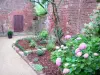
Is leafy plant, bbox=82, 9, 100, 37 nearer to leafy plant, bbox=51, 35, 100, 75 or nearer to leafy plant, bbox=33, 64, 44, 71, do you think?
leafy plant, bbox=51, 35, 100, 75

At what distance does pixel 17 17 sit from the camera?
13.2 metres

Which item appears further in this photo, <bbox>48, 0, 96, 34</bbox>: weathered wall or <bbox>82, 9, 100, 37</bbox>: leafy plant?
<bbox>48, 0, 96, 34</bbox>: weathered wall

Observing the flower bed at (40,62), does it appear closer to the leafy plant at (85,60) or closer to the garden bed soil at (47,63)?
the garden bed soil at (47,63)

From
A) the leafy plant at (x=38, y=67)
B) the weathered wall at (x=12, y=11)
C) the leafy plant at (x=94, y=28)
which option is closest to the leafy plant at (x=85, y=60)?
the leafy plant at (x=94, y=28)

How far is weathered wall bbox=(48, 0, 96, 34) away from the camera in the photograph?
5.09 m

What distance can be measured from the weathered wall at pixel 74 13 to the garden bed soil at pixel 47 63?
0.96 m

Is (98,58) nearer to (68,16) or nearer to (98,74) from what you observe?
(98,74)

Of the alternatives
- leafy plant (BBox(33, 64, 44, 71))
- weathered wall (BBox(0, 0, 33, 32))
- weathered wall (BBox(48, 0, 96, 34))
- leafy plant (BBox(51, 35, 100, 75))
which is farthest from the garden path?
weathered wall (BBox(0, 0, 33, 32))

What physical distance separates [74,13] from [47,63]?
4.89ft

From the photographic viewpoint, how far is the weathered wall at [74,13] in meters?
5.09

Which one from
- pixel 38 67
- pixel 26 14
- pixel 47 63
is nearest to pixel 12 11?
pixel 26 14

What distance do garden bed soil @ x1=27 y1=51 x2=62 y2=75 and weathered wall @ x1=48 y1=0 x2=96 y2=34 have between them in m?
0.96

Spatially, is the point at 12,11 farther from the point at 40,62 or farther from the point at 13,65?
the point at 40,62

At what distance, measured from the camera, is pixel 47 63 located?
5.20 meters
